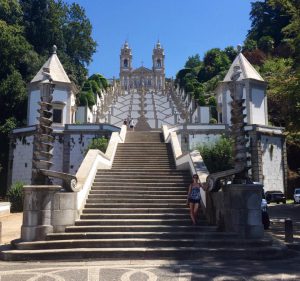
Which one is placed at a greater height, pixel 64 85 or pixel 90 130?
pixel 64 85

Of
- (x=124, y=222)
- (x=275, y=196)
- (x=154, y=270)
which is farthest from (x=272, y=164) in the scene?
(x=154, y=270)

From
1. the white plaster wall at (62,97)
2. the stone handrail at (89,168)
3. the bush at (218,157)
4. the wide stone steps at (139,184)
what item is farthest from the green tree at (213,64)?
the wide stone steps at (139,184)

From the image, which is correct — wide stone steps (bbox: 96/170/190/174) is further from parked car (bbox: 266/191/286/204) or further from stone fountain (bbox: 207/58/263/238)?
parked car (bbox: 266/191/286/204)

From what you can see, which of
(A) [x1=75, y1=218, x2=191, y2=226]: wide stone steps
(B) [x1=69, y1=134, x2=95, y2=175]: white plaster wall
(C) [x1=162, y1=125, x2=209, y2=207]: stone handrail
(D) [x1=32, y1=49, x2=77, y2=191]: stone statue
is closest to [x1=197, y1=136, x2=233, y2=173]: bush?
(C) [x1=162, y1=125, x2=209, y2=207]: stone handrail

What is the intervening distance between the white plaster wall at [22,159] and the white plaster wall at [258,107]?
56.9 feet

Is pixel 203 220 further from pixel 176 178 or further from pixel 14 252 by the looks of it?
pixel 14 252

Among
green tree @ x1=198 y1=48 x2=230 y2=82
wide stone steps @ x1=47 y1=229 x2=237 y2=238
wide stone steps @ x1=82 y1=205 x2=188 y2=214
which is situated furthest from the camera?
green tree @ x1=198 y1=48 x2=230 y2=82

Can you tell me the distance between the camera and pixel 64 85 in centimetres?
3080

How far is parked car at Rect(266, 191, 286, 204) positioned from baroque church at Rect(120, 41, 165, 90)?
78172mm

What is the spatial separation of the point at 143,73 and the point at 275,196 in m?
84.5

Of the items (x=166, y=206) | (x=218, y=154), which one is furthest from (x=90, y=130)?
(x=166, y=206)

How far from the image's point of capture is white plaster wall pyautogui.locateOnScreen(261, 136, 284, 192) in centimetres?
2766

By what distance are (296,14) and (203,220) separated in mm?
10240

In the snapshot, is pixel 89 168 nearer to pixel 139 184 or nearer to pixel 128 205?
pixel 139 184
